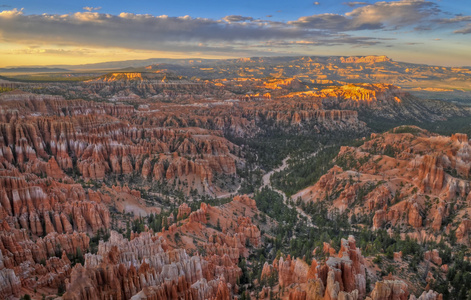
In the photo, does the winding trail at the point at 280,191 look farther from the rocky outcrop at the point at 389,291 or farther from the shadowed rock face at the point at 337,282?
the rocky outcrop at the point at 389,291

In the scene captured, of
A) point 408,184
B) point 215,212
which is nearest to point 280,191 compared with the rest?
point 408,184

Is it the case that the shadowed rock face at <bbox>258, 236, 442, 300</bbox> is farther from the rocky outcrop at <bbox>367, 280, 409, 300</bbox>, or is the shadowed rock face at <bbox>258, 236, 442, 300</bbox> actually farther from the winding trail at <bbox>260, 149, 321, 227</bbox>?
the winding trail at <bbox>260, 149, 321, 227</bbox>

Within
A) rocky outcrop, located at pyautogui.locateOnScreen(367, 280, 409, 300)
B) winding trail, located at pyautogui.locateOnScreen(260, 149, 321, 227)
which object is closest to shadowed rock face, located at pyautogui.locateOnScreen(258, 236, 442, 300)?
rocky outcrop, located at pyautogui.locateOnScreen(367, 280, 409, 300)

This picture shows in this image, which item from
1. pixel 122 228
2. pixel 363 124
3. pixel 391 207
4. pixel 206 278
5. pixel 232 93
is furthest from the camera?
pixel 232 93

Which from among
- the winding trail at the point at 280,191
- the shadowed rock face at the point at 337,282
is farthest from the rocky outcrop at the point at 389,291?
the winding trail at the point at 280,191

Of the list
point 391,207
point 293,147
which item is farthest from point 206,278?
point 293,147

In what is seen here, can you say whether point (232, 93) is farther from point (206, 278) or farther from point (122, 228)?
point (206, 278)

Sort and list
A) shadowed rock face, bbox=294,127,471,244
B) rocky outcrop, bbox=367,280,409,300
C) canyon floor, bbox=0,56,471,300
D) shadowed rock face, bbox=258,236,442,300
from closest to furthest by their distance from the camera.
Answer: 1. rocky outcrop, bbox=367,280,409,300
2. shadowed rock face, bbox=258,236,442,300
3. canyon floor, bbox=0,56,471,300
4. shadowed rock face, bbox=294,127,471,244

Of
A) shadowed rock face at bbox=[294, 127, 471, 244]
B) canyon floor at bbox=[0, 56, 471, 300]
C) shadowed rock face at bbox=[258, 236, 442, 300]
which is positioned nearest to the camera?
shadowed rock face at bbox=[258, 236, 442, 300]

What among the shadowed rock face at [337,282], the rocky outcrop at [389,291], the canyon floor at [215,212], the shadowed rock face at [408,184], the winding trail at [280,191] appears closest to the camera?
the rocky outcrop at [389,291]

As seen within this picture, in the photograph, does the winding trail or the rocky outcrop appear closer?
the rocky outcrop

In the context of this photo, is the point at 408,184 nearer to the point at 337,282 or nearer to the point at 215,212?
the point at 215,212
